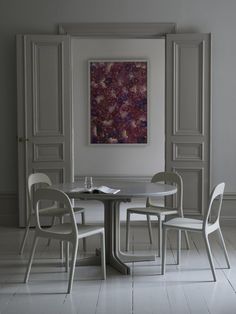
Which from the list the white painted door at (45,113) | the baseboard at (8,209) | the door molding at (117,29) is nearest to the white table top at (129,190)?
the white painted door at (45,113)

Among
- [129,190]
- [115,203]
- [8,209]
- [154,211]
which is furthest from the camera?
[8,209]

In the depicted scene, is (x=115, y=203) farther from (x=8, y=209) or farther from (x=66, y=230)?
(x=8, y=209)

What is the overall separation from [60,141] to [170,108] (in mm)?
1406

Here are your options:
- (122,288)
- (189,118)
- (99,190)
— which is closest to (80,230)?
(99,190)

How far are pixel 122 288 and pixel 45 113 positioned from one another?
10.1 ft

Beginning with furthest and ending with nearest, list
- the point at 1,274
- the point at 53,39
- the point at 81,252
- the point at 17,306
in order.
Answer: the point at 53,39
the point at 81,252
the point at 1,274
the point at 17,306

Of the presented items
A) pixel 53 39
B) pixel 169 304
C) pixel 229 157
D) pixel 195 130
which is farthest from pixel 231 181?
pixel 169 304

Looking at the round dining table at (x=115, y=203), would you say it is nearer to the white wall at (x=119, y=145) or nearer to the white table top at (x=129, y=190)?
the white table top at (x=129, y=190)

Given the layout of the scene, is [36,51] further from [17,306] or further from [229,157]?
[17,306]

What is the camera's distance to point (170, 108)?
6621 millimetres

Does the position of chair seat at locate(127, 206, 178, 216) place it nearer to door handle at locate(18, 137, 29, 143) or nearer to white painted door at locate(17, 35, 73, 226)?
white painted door at locate(17, 35, 73, 226)

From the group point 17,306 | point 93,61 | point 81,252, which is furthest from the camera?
point 93,61

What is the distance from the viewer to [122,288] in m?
4.13

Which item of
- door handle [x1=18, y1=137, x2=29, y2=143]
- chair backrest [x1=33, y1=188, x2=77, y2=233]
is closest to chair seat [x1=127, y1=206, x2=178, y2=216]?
chair backrest [x1=33, y1=188, x2=77, y2=233]
